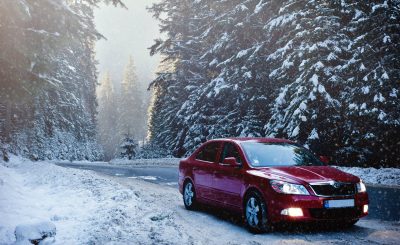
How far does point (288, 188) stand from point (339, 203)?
89 centimetres

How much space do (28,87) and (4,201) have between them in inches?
227

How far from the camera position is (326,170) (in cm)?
834

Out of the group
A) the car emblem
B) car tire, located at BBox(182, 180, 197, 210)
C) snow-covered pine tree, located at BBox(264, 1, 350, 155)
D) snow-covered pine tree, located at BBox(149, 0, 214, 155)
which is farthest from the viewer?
snow-covered pine tree, located at BBox(149, 0, 214, 155)

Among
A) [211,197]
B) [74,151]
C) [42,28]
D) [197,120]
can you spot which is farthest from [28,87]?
[74,151]

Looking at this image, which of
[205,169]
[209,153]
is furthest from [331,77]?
[205,169]

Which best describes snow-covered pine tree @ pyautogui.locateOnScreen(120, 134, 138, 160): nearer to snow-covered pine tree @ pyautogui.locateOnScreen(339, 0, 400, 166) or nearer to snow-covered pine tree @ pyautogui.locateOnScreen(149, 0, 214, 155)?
snow-covered pine tree @ pyautogui.locateOnScreen(149, 0, 214, 155)

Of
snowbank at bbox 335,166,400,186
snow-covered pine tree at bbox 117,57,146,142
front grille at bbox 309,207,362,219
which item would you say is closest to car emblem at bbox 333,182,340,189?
front grille at bbox 309,207,362,219

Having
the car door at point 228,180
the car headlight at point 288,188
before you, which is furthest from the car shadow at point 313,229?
the car headlight at point 288,188

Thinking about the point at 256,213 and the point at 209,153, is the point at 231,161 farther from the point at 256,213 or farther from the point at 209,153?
the point at 209,153

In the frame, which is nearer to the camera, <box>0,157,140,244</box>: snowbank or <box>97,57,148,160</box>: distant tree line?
<box>0,157,140,244</box>: snowbank

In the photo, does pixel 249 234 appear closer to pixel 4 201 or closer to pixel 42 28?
pixel 4 201

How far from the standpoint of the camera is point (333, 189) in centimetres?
761

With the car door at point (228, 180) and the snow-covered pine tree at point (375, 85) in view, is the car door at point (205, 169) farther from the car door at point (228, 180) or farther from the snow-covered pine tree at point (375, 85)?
the snow-covered pine tree at point (375, 85)

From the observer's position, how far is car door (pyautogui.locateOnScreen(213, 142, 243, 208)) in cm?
864
